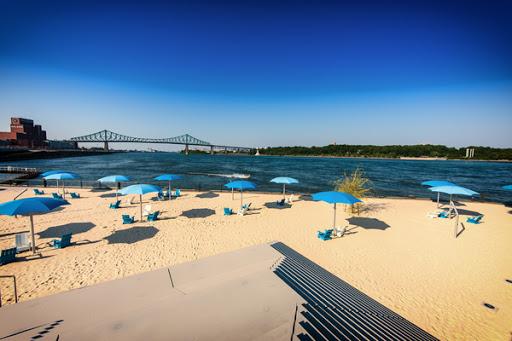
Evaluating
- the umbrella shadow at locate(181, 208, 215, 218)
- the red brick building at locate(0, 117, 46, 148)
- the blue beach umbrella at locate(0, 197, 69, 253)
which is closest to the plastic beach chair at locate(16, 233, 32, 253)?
the blue beach umbrella at locate(0, 197, 69, 253)

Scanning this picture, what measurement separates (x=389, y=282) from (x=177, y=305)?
607 cm

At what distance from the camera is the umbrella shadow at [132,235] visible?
875cm

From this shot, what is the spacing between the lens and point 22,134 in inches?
4232

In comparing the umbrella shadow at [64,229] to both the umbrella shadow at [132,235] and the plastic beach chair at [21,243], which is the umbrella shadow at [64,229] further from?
the umbrella shadow at [132,235]

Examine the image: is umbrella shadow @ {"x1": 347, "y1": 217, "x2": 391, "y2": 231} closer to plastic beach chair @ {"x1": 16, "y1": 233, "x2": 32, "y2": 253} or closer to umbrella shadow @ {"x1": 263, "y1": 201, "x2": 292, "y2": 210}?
umbrella shadow @ {"x1": 263, "y1": 201, "x2": 292, "y2": 210}

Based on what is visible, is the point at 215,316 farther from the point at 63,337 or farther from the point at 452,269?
the point at 452,269

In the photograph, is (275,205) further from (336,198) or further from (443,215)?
(443,215)

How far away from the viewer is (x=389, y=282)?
6.24 m

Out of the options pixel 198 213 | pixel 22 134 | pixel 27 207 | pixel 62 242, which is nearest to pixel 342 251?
pixel 198 213

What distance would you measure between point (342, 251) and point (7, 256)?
11.0 m

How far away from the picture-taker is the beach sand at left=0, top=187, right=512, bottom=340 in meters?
5.41

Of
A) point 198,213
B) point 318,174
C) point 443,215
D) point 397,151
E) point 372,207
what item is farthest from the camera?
point 397,151

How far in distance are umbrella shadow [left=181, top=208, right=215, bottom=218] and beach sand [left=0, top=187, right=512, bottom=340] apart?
6 cm

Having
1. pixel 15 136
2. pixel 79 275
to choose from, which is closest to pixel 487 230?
pixel 79 275
